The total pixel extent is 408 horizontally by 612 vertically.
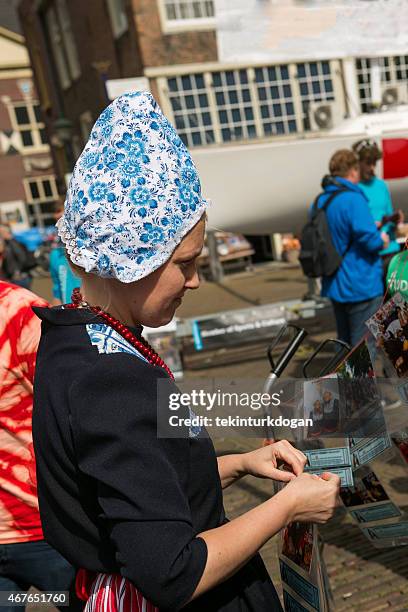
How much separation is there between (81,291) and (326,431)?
58cm

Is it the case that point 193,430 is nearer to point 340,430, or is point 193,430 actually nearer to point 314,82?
point 340,430

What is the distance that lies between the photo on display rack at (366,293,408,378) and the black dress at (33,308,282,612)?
53cm

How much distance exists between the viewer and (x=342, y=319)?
174 inches

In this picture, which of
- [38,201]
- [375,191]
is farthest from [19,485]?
[38,201]

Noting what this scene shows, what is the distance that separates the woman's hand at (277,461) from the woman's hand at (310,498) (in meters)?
0.08

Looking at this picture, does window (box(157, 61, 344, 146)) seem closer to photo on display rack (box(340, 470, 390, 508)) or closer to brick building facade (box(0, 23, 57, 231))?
photo on display rack (box(340, 470, 390, 508))

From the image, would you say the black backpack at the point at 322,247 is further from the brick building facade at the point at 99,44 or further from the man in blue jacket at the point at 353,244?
the brick building facade at the point at 99,44

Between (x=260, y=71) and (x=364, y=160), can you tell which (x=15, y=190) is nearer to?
(x=260, y=71)

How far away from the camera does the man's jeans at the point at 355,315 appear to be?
4203 mm

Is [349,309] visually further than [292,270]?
No

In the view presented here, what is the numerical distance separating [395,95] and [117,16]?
32.9 feet

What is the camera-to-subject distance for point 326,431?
1263 mm

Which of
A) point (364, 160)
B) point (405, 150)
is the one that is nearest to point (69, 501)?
point (364, 160)

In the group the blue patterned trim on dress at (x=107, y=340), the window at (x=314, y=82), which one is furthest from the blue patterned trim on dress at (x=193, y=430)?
the window at (x=314, y=82)
